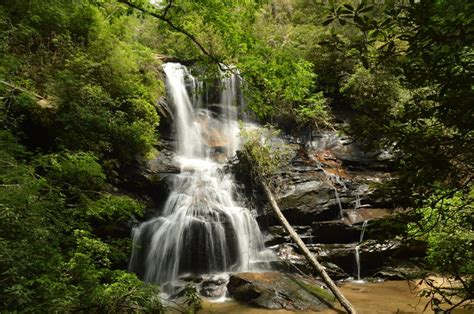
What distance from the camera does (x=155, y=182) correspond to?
11305mm

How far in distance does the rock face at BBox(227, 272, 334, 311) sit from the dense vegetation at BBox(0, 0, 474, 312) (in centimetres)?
268

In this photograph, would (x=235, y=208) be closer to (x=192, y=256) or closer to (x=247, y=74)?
(x=192, y=256)

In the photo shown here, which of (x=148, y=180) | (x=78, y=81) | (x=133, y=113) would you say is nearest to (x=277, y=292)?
(x=148, y=180)

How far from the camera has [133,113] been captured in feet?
36.4

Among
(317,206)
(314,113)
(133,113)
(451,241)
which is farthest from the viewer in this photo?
(314,113)

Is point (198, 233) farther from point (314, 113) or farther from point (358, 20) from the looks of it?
point (358, 20)

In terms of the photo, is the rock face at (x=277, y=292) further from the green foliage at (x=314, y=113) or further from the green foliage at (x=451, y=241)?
the green foliage at (x=314, y=113)

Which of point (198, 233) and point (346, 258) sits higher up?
point (198, 233)

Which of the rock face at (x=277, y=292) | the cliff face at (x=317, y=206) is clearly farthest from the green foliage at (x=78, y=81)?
the rock face at (x=277, y=292)

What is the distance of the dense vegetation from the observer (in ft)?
5.89

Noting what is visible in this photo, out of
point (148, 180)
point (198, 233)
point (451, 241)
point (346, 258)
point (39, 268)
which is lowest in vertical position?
point (346, 258)

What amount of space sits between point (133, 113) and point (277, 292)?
725cm

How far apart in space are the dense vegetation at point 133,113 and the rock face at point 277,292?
2.68 meters

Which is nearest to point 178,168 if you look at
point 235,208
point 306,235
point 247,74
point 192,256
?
point 235,208
